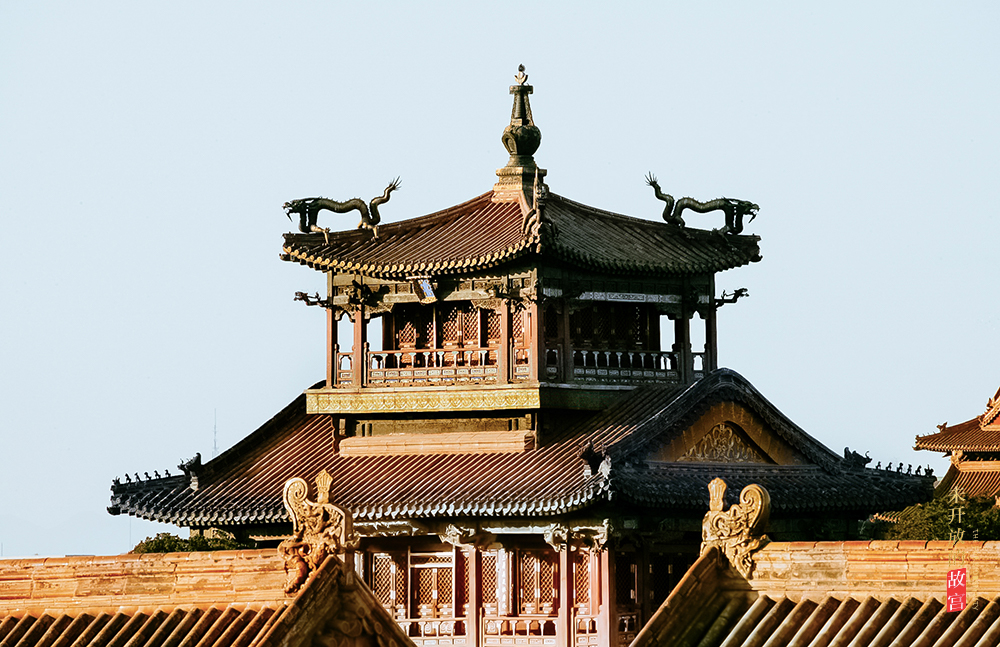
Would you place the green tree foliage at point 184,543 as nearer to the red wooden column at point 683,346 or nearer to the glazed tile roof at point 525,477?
the glazed tile roof at point 525,477

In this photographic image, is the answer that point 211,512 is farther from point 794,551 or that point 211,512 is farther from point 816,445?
point 794,551

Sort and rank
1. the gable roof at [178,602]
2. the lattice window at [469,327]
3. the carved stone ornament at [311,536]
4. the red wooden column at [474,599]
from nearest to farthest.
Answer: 1. the gable roof at [178,602]
2. the carved stone ornament at [311,536]
3. the red wooden column at [474,599]
4. the lattice window at [469,327]

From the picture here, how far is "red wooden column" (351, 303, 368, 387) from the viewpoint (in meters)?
37.6

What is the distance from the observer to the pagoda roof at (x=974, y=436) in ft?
233

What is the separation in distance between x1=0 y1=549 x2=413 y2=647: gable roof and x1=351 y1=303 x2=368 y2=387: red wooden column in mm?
17708

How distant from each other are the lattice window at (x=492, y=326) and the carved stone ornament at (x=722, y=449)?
4.08 m

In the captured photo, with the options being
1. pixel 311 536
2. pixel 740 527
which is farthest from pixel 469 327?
pixel 311 536

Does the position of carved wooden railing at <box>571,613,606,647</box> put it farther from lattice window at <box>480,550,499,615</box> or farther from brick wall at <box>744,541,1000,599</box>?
brick wall at <box>744,541,1000,599</box>

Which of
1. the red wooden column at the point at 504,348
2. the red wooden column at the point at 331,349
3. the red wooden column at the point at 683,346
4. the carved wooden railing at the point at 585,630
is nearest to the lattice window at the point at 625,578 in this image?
the carved wooden railing at the point at 585,630

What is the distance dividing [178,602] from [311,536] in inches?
82.7

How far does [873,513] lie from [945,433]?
35.9 metres

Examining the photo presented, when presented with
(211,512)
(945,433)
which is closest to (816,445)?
(211,512)

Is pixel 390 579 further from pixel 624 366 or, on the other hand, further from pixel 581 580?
pixel 624 366

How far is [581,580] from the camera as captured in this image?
34.6 metres
